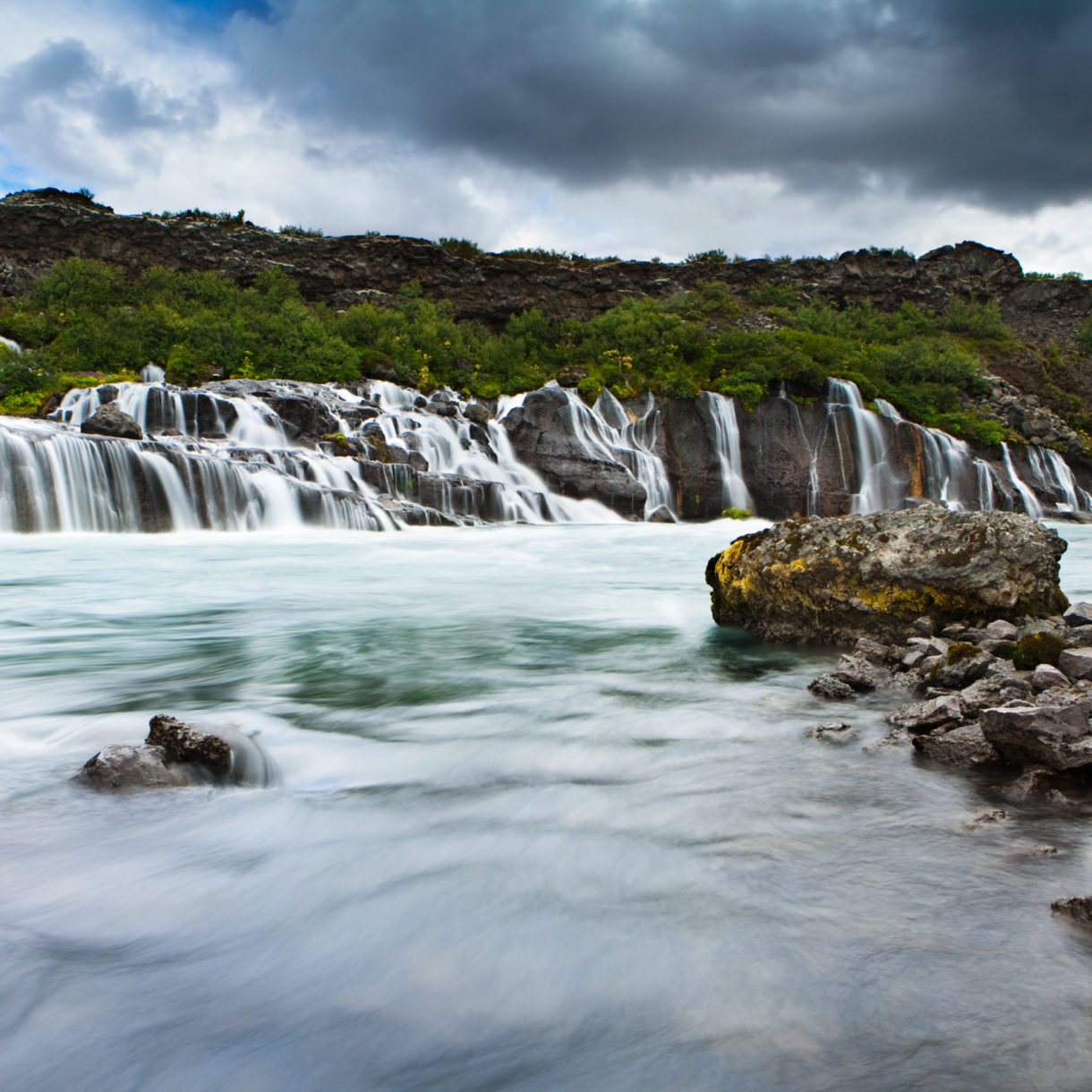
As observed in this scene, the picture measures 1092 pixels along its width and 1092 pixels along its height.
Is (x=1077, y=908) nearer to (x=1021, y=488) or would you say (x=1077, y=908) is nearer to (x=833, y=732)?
(x=833, y=732)

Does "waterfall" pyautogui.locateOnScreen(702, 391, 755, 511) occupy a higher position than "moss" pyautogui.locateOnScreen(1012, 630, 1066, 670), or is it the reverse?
"waterfall" pyautogui.locateOnScreen(702, 391, 755, 511)

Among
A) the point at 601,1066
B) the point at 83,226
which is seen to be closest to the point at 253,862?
the point at 601,1066

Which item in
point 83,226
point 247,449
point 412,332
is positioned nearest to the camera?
point 247,449

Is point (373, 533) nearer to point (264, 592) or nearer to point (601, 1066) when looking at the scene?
point (264, 592)

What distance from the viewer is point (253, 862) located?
258cm

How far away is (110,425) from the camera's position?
53.0ft

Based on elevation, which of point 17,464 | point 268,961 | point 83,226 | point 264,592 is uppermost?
point 83,226

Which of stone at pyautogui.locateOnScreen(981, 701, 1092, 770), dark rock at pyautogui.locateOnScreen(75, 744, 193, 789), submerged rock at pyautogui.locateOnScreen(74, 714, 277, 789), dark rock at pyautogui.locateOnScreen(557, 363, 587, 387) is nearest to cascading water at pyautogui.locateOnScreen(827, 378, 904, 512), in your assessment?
dark rock at pyautogui.locateOnScreen(557, 363, 587, 387)

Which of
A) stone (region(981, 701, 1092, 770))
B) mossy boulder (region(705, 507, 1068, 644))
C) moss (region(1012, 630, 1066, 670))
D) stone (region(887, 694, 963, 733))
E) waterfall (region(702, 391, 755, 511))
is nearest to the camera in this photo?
stone (region(981, 701, 1092, 770))

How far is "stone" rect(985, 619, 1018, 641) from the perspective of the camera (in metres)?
4.62

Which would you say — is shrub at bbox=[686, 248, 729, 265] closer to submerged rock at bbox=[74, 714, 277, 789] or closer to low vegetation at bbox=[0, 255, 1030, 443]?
low vegetation at bbox=[0, 255, 1030, 443]

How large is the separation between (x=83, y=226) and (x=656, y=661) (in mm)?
36774

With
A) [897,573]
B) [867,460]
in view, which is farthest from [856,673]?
[867,460]

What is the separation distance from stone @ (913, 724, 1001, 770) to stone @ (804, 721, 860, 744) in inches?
12.6
